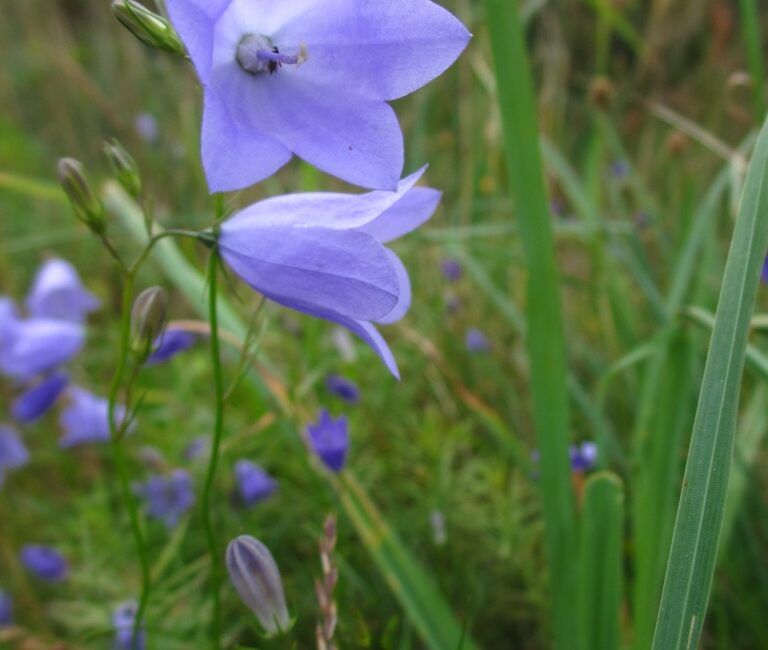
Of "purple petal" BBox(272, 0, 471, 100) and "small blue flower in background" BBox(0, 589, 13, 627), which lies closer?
"purple petal" BBox(272, 0, 471, 100)

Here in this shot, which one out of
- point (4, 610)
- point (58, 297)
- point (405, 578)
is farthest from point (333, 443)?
point (58, 297)

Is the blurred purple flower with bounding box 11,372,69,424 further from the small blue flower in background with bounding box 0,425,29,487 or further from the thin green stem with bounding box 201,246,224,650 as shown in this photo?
the thin green stem with bounding box 201,246,224,650

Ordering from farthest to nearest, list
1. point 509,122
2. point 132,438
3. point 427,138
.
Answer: point 427,138 < point 132,438 < point 509,122

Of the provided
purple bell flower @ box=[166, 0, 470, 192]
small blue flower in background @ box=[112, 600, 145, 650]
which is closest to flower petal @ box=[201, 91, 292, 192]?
purple bell flower @ box=[166, 0, 470, 192]

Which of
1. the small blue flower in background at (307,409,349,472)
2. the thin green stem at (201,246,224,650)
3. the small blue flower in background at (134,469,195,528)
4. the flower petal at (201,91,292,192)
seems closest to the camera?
the flower petal at (201,91,292,192)

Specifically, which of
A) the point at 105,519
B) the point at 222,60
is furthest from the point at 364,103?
the point at 105,519

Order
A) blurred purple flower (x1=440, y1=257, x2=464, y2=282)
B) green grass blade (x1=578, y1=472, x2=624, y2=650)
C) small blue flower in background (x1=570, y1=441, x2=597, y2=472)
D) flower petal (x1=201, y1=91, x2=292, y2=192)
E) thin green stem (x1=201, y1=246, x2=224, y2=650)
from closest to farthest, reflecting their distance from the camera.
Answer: flower petal (x1=201, y1=91, x2=292, y2=192) < thin green stem (x1=201, y1=246, x2=224, y2=650) < green grass blade (x1=578, y1=472, x2=624, y2=650) < small blue flower in background (x1=570, y1=441, x2=597, y2=472) < blurred purple flower (x1=440, y1=257, x2=464, y2=282)

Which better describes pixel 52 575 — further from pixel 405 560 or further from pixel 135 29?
pixel 135 29
